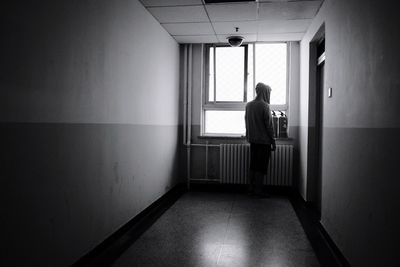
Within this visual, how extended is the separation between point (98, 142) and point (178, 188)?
2.76 meters

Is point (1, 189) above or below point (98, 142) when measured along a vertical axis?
below

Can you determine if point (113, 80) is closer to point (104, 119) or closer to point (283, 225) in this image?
point (104, 119)

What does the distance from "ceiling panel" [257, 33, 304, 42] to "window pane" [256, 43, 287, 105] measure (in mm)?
289

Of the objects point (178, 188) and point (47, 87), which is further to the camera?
point (178, 188)

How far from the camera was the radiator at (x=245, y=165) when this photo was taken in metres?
4.76

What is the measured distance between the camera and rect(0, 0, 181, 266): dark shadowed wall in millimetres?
1617

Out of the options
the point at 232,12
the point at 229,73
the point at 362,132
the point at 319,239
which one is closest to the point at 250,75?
the point at 229,73

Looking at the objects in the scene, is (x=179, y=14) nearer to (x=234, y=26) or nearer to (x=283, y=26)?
(x=234, y=26)

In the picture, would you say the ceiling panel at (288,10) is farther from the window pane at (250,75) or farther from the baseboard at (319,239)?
the baseboard at (319,239)

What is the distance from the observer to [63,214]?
204cm

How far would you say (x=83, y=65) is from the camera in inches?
89.4

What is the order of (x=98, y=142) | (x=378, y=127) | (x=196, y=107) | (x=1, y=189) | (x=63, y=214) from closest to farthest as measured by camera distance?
(x=1, y=189)
(x=378, y=127)
(x=63, y=214)
(x=98, y=142)
(x=196, y=107)

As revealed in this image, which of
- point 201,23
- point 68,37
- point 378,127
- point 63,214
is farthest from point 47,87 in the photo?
point 201,23

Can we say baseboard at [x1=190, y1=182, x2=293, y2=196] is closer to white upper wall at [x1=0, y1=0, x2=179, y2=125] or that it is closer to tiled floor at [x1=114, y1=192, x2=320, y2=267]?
tiled floor at [x1=114, y1=192, x2=320, y2=267]
